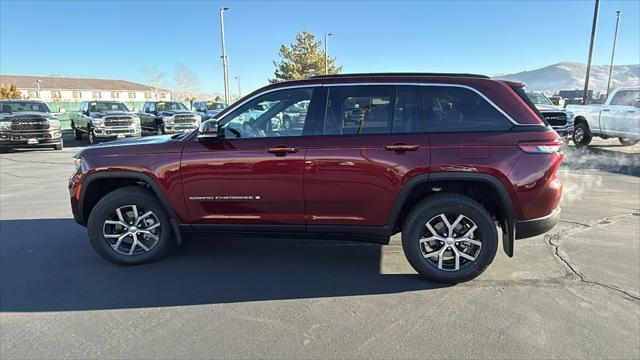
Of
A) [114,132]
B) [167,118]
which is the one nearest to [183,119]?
[167,118]

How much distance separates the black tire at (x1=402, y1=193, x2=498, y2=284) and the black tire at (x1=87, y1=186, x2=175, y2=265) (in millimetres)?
2400

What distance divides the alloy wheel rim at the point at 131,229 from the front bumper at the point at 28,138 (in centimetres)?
1306

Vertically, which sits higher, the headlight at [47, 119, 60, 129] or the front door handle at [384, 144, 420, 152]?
the headlight at [47, 119, 60, 129]

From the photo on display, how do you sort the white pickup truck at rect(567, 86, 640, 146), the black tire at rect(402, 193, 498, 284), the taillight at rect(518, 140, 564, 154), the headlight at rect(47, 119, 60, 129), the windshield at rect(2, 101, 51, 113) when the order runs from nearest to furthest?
the taillight at rect(518, 140, 564, 154) < the black tire at rect(402, 193, 498, 284) < the white pickup truck at rect(567, 86, 640, 146) < the headlight at rect(47, 119, 60, 129) < the windshield at rect(2, 101, 51, 113)

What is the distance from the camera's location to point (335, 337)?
9.43 feet

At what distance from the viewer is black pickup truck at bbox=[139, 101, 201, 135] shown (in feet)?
60.7

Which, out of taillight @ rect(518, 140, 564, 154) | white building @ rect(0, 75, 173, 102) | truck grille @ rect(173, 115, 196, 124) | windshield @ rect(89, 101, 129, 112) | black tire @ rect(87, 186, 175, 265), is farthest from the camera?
white building @ rect(0, 75, 173, 102)

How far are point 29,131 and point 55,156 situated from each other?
162cm

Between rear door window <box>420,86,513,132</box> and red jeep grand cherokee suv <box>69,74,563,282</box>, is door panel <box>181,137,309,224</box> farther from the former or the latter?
rear door window <box>420,86,513,132</box>

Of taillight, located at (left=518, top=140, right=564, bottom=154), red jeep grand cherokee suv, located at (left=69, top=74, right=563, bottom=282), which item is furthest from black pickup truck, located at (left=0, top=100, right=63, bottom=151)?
taillight, located at (left=518, top=140, right=564, bottom=154)

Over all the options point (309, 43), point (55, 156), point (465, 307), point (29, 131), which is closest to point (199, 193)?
point (465, 307)

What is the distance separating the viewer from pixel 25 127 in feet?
46.6

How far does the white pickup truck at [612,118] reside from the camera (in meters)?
12.1

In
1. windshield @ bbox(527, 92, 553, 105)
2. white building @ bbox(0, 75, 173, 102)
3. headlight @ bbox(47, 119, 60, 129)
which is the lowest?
headlight @ bbox(47, 119, 60, 129)
